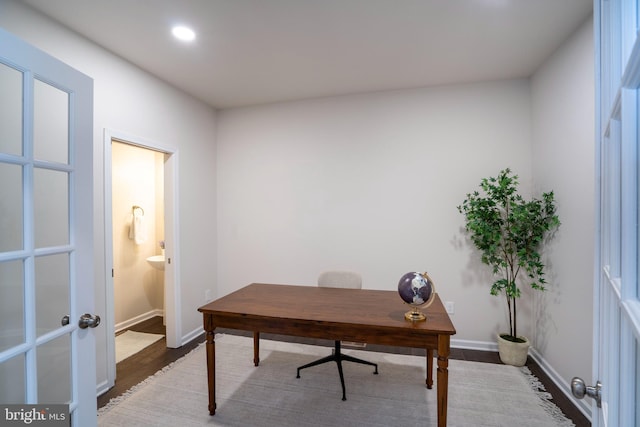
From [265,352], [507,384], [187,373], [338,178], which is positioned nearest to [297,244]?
[338,178]

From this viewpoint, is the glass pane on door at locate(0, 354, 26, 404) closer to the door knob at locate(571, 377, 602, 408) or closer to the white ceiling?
the door knob at locate(571, 377, 602, 408)

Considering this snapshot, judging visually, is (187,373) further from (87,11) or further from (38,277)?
(87,11)

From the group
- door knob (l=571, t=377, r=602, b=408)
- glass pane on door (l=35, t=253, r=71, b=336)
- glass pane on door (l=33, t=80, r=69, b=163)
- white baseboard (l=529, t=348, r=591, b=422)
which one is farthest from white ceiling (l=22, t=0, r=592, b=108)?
white baseboard (l=529, t=348, r=591, b=422)

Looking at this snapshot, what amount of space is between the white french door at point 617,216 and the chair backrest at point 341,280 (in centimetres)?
181

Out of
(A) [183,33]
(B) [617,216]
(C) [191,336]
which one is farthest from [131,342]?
(B) [617,216]

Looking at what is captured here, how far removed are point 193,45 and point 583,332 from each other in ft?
12.1

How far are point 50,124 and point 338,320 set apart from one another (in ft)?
5.54

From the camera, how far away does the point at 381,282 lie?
10.6 feet

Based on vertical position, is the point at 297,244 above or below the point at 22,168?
below

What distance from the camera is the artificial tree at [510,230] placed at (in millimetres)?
2506

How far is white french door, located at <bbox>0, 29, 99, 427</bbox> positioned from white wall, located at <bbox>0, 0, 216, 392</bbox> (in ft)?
3.74

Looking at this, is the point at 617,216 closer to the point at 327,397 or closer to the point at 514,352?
the point at 327,397

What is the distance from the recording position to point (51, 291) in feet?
3.97

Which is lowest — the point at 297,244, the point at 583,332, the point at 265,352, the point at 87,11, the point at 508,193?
the point at 265,352
